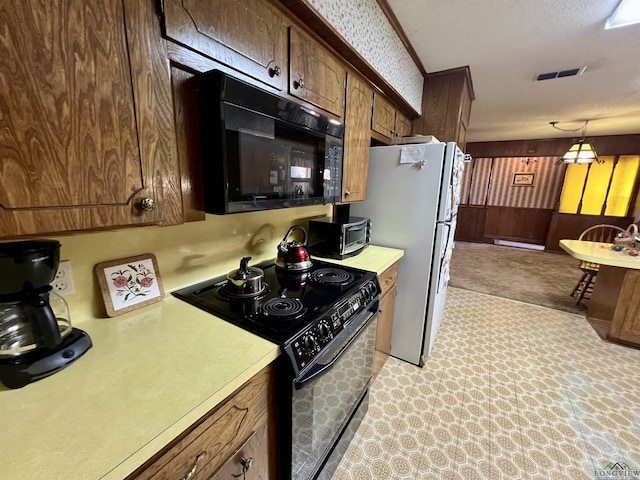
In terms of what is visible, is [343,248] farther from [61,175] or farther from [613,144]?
[613,144]

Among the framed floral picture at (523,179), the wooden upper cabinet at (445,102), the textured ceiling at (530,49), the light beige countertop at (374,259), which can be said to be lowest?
the light beige countertop at (374,259)

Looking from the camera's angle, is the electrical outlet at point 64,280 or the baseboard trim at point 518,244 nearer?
the electrical outlet at point 64,280

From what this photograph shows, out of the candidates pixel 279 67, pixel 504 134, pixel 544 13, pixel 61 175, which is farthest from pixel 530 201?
pixel 61 175

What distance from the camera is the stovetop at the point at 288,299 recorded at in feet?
3.08

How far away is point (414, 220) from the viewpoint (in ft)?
6.31

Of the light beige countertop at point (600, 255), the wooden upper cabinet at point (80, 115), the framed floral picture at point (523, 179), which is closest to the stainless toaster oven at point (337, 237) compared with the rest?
the wooden upper cabinet at point (80, 115)

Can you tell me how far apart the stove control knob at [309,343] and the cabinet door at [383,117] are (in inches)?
61.3

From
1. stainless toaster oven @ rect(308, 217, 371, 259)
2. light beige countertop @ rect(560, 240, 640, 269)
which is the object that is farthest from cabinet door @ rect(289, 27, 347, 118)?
light beige countertop @ rect(560, 240, 640, 269)

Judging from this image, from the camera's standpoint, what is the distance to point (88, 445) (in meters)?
0.50

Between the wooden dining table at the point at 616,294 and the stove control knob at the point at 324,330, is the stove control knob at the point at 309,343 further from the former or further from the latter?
the wooden dining table at the point at 616,294

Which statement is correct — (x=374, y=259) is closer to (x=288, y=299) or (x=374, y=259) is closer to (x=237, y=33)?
(x=288, y=299)

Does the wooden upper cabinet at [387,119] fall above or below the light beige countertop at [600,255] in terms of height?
above

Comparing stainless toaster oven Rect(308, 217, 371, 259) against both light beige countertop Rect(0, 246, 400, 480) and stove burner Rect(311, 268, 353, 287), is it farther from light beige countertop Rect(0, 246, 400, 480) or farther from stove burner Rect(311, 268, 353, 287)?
light beige countertop Rect(0, 246, 400, 480)

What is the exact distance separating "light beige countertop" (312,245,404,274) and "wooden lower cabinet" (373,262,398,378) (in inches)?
2.5
